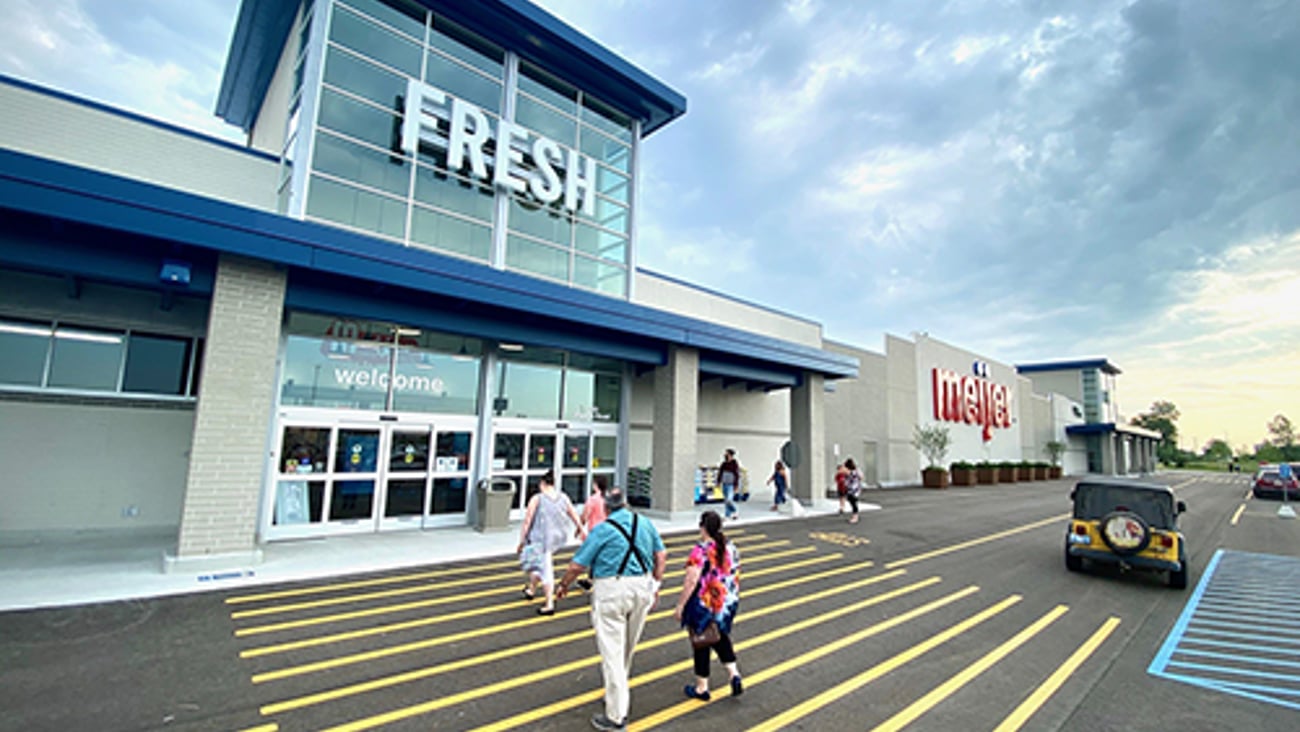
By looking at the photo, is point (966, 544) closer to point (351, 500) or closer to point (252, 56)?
point (351, 500)

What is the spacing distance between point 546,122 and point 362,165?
17.6ft

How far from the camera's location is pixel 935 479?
29.2 metres

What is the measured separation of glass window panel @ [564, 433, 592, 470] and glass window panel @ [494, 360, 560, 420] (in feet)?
2.66

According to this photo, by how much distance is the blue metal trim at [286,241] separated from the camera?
693cm

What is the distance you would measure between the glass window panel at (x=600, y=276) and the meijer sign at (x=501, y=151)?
149cm

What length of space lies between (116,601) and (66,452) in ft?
15.9

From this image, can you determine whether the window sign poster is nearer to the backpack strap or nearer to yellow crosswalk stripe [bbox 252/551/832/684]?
yellow crosswalk stripe [bbox 252/551/832/684]

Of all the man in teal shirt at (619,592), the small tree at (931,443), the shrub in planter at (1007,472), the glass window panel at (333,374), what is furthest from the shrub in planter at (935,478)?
A: the man in teal shirt at (619,592)

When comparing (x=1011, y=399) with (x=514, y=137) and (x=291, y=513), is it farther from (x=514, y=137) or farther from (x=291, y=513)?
(x=291, y=513)

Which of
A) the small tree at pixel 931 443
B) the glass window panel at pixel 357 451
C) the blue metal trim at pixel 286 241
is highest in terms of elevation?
the blue metal trim at pixel 286 241

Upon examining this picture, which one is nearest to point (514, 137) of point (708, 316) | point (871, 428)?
point (708, 316)

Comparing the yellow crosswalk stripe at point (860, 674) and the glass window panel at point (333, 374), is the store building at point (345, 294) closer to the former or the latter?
the glass window panel at point (333, 374)

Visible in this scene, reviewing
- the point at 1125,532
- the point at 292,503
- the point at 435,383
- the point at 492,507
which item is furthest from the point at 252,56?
the point at 1125,532

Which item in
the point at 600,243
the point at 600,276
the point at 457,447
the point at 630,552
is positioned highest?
the point at 600,243
